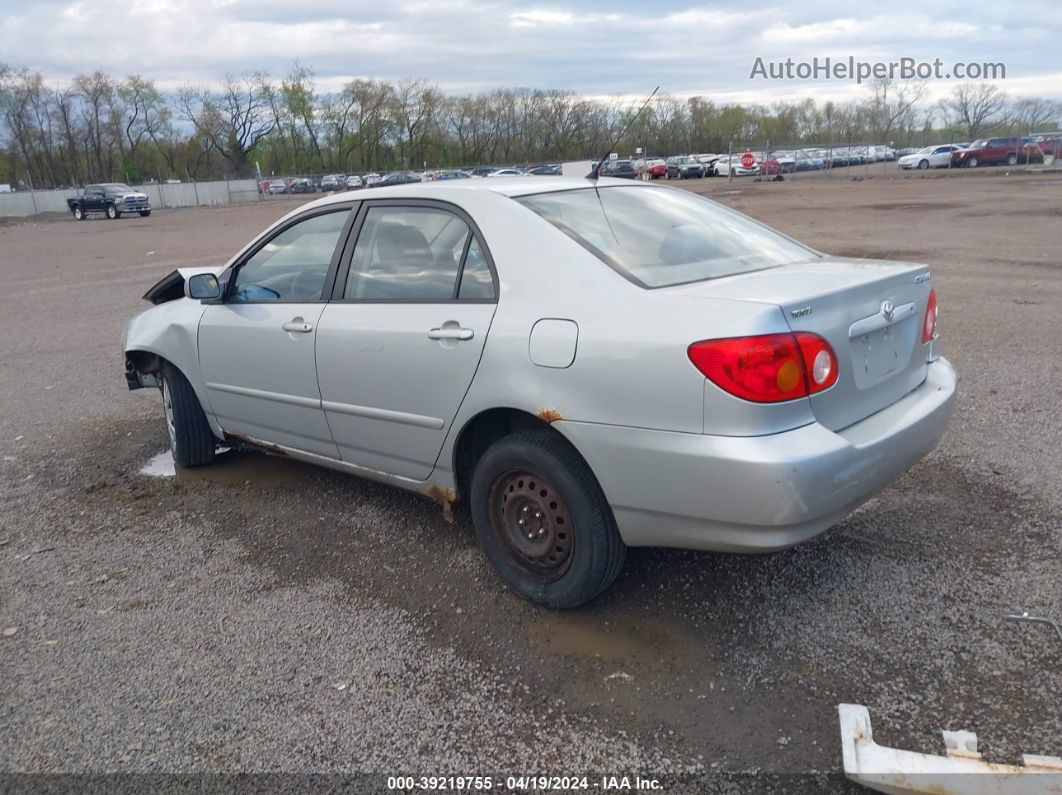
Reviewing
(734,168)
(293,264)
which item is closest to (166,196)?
(734,168)

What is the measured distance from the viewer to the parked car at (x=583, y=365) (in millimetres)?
2844

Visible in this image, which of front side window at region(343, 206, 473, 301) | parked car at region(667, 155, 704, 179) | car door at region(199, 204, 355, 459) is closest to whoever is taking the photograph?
front side window at region(343, 206, 473, 301)

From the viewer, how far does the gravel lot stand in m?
2.76

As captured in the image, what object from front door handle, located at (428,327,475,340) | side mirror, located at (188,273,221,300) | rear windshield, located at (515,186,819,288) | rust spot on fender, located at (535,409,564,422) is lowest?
rust spot on fender, located at (535,409,564,422)

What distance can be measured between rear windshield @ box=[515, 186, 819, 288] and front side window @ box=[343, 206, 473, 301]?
0.38 metres

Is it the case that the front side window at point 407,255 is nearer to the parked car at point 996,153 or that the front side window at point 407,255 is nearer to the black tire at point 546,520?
the black tire at point 546,520

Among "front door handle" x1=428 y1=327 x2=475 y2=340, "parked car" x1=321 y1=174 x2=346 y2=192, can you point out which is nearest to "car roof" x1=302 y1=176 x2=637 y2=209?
"front door handle" x1=428 y1=327 x2=475 y2=340

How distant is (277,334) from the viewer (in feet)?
14.4

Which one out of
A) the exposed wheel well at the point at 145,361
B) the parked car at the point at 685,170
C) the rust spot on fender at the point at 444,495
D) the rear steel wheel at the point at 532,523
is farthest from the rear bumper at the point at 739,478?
the parked car at the point at 685,170

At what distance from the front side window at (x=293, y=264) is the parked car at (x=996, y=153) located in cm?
4791

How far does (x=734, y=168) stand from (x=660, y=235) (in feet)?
177

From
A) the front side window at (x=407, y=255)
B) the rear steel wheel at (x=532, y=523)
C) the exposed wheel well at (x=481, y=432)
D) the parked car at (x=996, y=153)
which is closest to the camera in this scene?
the rear steel wheel at (x=532, y=523)

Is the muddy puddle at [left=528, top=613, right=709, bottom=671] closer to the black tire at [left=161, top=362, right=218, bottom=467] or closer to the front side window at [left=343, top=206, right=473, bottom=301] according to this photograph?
the front side window at [left=343, top=206, right=473, bottom=301]

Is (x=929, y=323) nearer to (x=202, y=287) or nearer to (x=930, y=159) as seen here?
(x=202, y=287)
